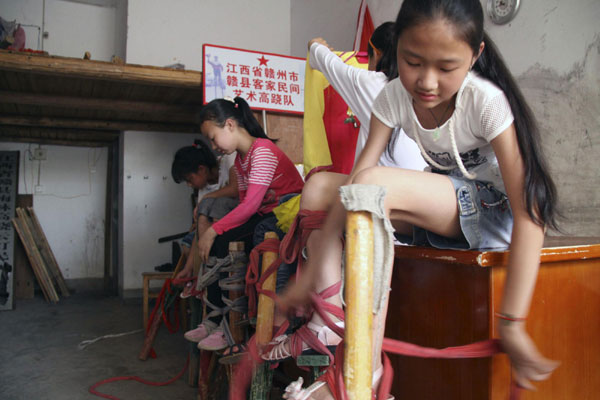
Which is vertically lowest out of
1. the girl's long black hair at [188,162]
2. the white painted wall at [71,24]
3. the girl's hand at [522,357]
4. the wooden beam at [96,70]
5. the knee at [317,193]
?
the girl's hand at [522,357]

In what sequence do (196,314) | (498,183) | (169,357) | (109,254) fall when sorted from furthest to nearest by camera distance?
(109,254) → (169,357) → (196,314) → (498,183)

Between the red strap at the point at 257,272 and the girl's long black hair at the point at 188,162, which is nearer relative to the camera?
the red strap at the point at 257,272

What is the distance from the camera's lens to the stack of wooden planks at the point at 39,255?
5578 mm

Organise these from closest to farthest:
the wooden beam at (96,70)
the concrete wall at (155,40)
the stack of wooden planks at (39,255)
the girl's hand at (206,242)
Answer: the girl's hand at (206,242), the wooden beam at (96,70), the concrete wall at (155,40), the stack of wooden planks at (39,255)

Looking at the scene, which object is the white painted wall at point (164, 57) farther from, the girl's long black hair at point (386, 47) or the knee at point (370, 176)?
the knee at point (370, 176)

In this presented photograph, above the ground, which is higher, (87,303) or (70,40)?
(70,40)

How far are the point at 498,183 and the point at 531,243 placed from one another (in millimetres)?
272

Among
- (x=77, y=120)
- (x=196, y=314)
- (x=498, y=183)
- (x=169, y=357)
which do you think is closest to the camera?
(x=498, y=183)

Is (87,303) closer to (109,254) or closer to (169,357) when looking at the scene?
(109,254)

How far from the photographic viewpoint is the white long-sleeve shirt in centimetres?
142

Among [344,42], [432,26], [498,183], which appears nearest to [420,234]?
[498,183]

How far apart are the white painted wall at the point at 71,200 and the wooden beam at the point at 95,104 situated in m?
1.98

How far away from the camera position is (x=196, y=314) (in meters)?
2.77

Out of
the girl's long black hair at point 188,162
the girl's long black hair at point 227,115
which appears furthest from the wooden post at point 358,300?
the girl's long black hair at point 188,162
